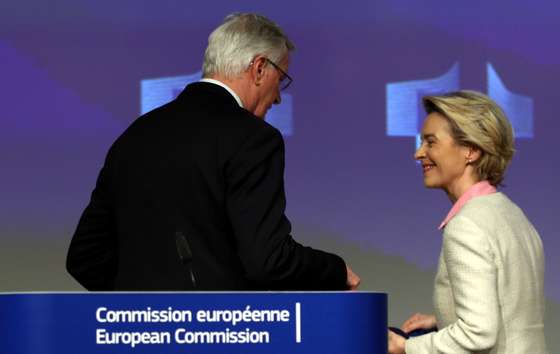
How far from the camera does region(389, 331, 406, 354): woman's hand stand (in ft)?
9.50

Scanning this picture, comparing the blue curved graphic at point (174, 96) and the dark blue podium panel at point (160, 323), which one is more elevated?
the blue curved graphic at point (174, 96)

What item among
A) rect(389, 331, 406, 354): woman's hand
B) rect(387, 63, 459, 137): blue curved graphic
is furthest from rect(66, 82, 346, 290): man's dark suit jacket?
rect(387, 63, 459, 137): blue curved graphic

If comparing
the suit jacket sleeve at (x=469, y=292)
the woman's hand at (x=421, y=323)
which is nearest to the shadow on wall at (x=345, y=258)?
the woman's hand at (x=421, y=323)

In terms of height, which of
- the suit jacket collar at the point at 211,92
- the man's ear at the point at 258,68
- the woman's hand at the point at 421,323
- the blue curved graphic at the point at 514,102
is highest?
the blue curved graphic at the point at 514,102

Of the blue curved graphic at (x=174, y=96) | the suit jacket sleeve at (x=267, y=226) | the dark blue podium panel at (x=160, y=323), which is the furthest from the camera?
the blue curved graphic at (x=174, y=96)

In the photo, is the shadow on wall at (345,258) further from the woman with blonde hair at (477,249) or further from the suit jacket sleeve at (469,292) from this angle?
the suit jacket sleeve at (469,292)

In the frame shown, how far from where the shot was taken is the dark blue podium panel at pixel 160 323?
2268 millimetres

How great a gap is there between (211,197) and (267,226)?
0.16 metres

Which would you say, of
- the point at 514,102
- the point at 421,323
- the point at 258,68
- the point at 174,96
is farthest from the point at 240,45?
the point at 514,102

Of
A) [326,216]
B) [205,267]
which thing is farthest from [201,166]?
[326,216]

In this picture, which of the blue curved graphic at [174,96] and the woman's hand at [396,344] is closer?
the woman's hand at [396,344]

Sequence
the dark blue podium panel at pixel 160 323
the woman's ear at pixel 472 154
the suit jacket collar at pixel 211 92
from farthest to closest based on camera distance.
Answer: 1. the woman's ear at pixel 472 154
2. the suit jacket collar at pixel 211 92
3. the dark blue podium panel at pixel 160 323

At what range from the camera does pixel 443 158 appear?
302 cm

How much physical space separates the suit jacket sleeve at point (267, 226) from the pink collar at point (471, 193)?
1.10ft
